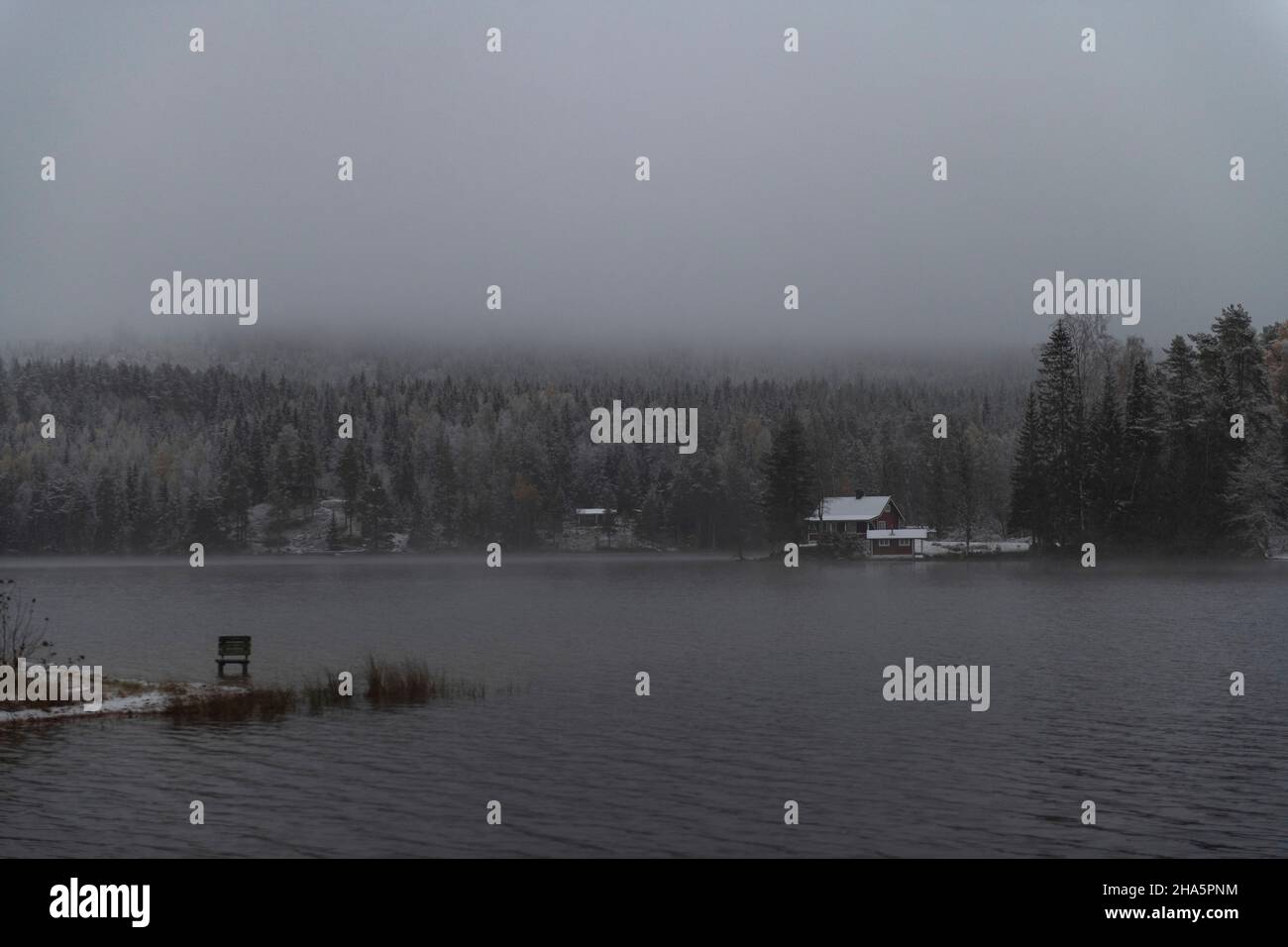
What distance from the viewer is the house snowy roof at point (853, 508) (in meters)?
172

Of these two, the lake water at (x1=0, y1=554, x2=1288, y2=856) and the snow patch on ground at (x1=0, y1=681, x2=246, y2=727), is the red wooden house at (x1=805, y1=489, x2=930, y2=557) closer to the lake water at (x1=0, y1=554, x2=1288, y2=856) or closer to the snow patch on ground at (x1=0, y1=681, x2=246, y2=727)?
the lake water at (x1=0, y1=554, x2=1288, y2=856)

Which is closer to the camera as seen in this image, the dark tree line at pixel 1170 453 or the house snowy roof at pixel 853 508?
the dark tree line at pixel 1170 453

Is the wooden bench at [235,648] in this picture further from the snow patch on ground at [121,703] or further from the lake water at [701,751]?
the snow patch on ground at [121,703]

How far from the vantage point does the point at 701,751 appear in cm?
3030

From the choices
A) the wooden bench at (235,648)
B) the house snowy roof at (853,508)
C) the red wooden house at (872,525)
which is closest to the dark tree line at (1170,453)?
the red wooden house at (872,525)

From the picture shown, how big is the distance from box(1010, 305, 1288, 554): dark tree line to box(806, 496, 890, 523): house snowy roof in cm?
3290

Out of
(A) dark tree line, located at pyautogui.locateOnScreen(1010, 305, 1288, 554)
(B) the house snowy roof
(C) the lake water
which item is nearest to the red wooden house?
(B) the house snowy roof

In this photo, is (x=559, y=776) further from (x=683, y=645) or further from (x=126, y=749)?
(x=683, y=645)

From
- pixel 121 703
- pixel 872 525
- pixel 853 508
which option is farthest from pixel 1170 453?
pixel 121 703

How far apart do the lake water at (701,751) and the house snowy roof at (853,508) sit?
103037 mm

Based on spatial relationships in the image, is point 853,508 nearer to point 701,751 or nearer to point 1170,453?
point 1170,453

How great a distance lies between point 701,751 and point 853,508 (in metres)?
148
